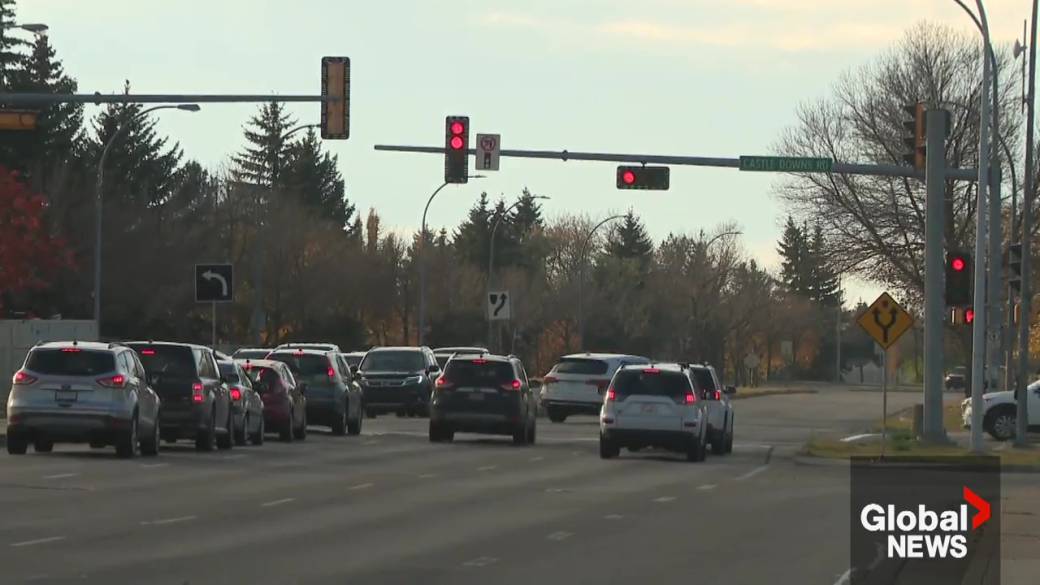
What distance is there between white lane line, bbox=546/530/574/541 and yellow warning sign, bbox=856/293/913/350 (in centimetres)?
1675

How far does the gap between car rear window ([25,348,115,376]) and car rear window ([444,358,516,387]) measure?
9.61 m

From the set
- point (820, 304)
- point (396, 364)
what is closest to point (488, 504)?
point (396, 364)

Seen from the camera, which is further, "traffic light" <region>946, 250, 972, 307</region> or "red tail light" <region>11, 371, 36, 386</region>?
"traffic light" <region>946, 250, 972, 307</region>

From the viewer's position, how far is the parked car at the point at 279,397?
38.3m

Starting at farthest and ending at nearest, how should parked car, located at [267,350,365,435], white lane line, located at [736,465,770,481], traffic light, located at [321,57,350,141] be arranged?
parked car, located at [267,350,365,435], traffic light, located at [321,57,350,141], white lane line, located at [736,465,770,481]

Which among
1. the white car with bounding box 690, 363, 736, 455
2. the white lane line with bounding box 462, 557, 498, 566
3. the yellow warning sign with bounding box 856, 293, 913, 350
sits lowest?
the white lane line with bounding box 462, 557, 498, 566

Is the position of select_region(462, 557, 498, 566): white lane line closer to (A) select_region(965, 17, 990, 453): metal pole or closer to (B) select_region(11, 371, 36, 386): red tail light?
(B) select_region(11, 371, 36, 386): red tail light

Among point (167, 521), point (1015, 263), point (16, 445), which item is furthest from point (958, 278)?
point (167, 521)

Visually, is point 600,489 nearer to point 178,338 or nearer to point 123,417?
point 123,417

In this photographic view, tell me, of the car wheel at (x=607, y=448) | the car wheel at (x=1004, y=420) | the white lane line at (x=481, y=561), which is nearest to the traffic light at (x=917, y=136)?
the car wheel at (x=607, y=448)

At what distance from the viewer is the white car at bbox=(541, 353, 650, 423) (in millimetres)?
50719

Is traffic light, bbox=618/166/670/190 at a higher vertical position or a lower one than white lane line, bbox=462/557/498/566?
higher

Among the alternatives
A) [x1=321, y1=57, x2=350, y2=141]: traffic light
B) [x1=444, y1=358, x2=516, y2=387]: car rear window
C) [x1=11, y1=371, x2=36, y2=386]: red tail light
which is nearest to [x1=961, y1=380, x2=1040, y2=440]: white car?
[x1=444, y1=358, x2=516, y2=387]: car rear window

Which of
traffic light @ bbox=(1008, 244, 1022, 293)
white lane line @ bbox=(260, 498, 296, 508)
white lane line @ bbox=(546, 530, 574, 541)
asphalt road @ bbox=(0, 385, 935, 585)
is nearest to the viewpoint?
asphalt road @ bbox=(0, 385, 935, 585)
